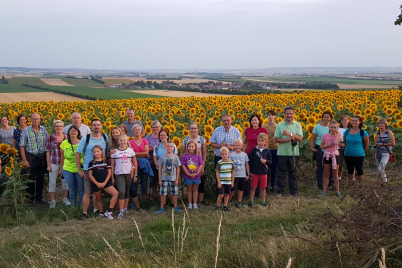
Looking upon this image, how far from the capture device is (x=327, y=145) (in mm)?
8133

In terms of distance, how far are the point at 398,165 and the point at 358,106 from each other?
4691 millimetres

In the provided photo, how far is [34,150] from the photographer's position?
8.34m

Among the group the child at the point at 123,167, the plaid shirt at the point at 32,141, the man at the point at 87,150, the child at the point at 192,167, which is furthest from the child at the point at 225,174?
the plaid shirt at the point at 32,141

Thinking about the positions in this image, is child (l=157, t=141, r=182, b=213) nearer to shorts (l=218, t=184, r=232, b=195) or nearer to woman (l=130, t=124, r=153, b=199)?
woman (l=130, t=124, r=153, b=199)

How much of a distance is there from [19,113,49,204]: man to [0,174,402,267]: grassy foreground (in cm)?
76

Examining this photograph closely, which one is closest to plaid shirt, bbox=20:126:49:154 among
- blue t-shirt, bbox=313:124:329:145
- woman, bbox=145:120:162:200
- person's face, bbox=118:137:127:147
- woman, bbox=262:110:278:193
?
person's face, bbox=118:137:127:147

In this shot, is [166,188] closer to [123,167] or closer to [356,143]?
[123,167]

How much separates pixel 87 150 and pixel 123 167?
2.32 ft

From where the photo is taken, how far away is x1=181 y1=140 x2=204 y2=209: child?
7.76m

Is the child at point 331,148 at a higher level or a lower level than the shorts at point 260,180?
higher

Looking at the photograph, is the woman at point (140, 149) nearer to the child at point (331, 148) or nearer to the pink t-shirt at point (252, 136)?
the pink t-shirt at point (252, 136)

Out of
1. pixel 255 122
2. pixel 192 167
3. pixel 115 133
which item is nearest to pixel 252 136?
pixel 255 122

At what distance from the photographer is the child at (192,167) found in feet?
25.5

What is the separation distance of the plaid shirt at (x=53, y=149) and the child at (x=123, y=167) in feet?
4.51
